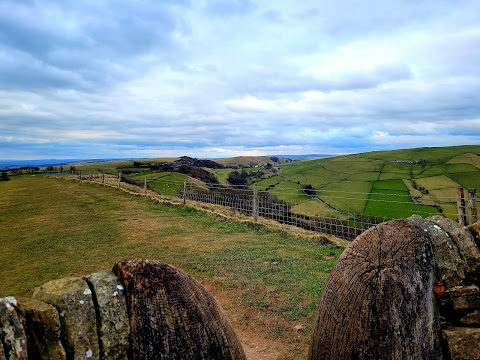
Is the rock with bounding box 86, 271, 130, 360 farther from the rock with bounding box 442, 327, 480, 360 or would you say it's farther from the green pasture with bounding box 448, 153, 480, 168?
the green pasture with bounding box 448, 153, 480, 168

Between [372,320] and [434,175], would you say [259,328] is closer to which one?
[372,320]

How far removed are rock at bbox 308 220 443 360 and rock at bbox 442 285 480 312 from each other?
33 cm

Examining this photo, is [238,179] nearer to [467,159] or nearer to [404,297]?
[467,159]

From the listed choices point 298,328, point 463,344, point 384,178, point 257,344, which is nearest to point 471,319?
point 463,344

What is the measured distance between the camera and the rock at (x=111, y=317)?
12.0ft

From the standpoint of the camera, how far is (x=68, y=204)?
91.4 ft

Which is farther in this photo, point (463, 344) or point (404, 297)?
point (463, 344)

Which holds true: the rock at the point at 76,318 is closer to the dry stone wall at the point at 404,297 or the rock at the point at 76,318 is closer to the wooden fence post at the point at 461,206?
the dry stone wall at the point at 404,297

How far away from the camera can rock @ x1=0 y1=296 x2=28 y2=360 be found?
3.18 m

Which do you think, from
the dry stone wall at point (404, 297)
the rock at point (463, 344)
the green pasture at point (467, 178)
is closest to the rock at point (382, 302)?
the dry stone wall at point (404, 297)

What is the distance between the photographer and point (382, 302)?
4.66 m

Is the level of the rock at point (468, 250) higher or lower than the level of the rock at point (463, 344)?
higher

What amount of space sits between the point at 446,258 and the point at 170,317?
4108 mm

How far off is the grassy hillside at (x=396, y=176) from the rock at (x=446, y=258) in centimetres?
3452
